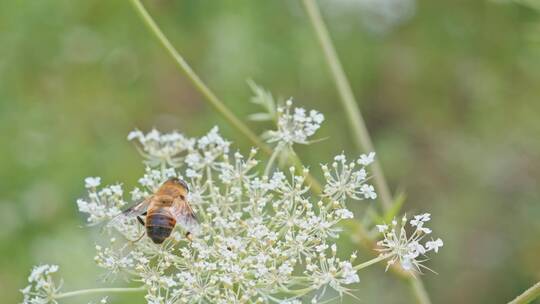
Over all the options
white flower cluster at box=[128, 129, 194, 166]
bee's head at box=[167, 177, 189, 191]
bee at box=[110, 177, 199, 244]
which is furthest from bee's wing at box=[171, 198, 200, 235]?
white flower cluster at box=[128, 129, 194, 166]

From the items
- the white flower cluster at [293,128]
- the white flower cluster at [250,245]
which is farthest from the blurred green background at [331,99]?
the white flower cluster at [250,245]

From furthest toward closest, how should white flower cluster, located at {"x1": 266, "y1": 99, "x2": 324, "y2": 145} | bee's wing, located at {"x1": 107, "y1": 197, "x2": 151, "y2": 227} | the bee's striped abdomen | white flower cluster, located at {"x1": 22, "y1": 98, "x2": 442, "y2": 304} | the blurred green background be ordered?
the blurred green background < white flower cluster, located at {"x1": 266, "y1": 99, "x2": 324, "y2": 145} < bee's wing, located at {"x1": 107, "y1": 197, "x2": 151, "y2": 227} < the bee's striped abdomen < white flower cluster, located at {"x1": 22, "y1": 98, "x2": 442, "y2": 304}

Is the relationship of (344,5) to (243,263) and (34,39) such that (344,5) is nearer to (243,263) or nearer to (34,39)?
(34,39)

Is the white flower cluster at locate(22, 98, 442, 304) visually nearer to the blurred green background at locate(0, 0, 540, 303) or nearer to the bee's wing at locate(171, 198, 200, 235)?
the bee's wing at locate(171, 198, 200, 235)

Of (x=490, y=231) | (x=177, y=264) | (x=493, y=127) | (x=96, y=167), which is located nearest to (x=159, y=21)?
(x=96, y=167)

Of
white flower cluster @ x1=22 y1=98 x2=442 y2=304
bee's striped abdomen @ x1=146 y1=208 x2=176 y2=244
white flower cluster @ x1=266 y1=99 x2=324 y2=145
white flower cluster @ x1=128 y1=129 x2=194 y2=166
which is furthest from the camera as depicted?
white flower cluster @ x1=128 y1=129 x2=194 y2=166

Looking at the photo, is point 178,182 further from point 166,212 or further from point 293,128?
point 293,128

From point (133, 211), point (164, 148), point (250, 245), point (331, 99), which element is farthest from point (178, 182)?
point (331, 99)
